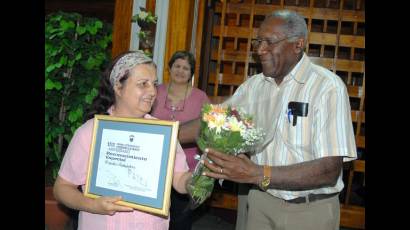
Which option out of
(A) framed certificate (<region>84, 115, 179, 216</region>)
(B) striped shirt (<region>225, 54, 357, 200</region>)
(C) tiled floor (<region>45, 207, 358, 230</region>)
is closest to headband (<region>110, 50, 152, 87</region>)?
(A) framed certificate (<region>84, 115, 179, 216</region>)

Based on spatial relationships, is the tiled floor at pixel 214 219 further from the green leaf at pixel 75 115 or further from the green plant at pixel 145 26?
the green plant at pixel 145 26

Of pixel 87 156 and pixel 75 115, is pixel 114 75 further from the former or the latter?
pixel 75 115

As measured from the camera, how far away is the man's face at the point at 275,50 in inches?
81.4

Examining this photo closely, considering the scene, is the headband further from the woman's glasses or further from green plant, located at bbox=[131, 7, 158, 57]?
green plant, located at bbox=[131, 7, 158, 57]

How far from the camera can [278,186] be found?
1846 mm

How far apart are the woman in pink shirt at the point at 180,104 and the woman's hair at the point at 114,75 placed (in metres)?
1.34

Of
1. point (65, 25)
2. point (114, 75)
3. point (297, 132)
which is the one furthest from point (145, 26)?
point (297, 132)

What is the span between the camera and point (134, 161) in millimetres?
1626

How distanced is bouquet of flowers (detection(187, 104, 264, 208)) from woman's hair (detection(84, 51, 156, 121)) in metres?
0.36

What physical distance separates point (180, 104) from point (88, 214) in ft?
6.28

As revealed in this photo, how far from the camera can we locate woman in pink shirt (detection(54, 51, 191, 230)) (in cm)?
169

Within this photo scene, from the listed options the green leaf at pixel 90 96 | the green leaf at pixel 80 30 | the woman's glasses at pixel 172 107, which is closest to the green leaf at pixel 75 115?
the green leaf at pixel 90 96
